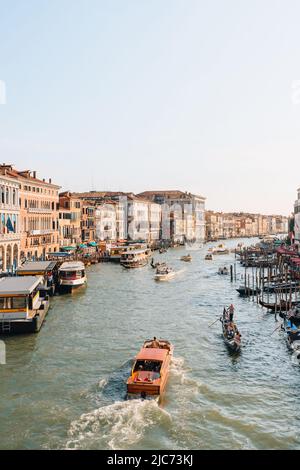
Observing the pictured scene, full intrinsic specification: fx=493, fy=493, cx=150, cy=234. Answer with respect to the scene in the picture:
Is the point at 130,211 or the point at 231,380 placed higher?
the point at 130,211

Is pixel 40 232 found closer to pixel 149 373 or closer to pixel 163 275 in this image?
pixel 163 275

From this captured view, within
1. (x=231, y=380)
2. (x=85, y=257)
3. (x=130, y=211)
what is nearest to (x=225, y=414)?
(x=231, y=380)

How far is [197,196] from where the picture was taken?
431 ft

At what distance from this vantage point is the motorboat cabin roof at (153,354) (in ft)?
51.5

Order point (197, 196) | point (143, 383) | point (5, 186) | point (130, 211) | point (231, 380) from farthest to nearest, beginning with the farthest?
point (197, 196) < point (130, 211) < point (5, 186) < point (231, 380) < point (143, 383)

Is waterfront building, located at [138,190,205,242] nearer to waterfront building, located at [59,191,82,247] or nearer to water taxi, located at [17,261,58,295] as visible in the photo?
waterfront building, located at [59,191,82,247]

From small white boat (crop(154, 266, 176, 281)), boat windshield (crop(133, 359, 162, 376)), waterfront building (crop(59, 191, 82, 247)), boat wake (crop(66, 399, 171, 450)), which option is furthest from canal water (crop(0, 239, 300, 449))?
waterfront building (crop(59, 191, 82, 247))

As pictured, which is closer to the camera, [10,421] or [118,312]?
[10,421]

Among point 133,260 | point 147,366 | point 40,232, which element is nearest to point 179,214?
point 133,260

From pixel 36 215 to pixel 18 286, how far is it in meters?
31.3

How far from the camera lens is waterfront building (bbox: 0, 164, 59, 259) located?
4981 centimetres

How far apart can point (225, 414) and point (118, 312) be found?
15190 mm

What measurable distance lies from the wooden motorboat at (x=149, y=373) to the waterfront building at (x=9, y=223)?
23.7 meters
